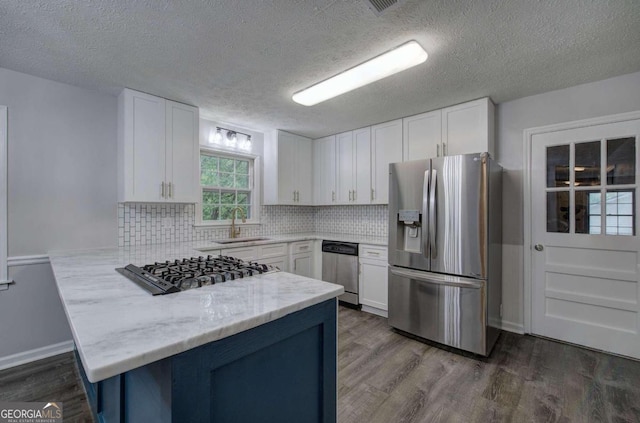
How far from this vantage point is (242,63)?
2170mm

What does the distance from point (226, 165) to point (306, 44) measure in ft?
7.62

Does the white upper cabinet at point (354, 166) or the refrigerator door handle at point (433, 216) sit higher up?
the white upper cabinet at point (354, 166)

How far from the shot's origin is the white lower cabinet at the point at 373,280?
334 cm

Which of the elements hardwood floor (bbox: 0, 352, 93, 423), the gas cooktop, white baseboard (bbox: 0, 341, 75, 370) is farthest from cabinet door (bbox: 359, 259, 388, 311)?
white baseboard (bbox: 0, 341, 75, 370)

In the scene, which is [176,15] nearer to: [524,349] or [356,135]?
[356,135]

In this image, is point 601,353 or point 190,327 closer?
point 190,327

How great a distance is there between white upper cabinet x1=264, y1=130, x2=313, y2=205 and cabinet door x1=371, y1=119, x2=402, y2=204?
1131mm

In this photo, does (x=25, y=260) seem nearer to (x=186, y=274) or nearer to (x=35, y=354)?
(x=35, y=354)

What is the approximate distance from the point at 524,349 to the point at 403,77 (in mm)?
2666

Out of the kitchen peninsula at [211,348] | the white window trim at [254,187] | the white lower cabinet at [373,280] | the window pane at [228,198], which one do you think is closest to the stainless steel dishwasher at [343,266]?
the white lower cabinet at [373,280]

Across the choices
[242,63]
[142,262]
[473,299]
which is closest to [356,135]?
[242,63]

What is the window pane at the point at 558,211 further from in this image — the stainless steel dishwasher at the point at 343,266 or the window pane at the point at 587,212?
the stainless steel dishwasher at the point at 343,266

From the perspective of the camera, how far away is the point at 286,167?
4.07 m

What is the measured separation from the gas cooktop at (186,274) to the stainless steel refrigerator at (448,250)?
169 centimetres
